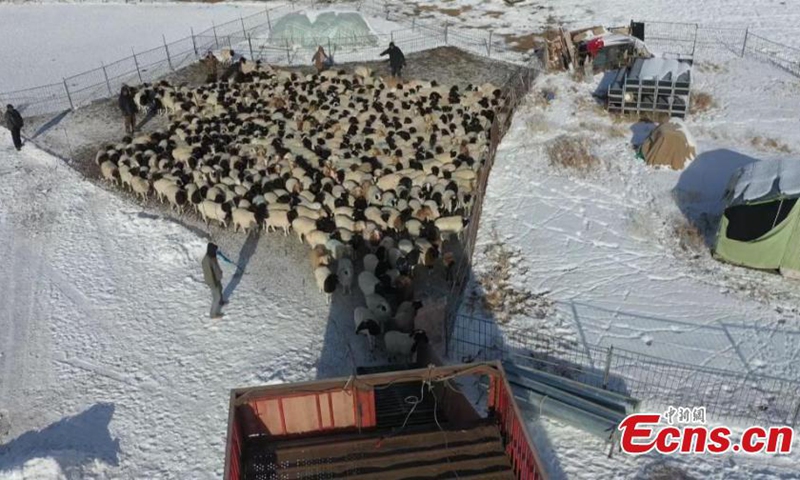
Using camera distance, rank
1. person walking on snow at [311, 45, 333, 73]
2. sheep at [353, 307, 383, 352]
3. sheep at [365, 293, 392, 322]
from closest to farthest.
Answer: sheep at [353, 307, 383, 352] → sheep at [365, 293, 392, 322] → person walking on snow at [311, 45, 333, 73]

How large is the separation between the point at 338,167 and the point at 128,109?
27.6ft

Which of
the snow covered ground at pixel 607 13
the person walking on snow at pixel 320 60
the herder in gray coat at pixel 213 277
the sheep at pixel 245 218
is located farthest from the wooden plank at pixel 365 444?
the snow covered ground at pixel 607 13

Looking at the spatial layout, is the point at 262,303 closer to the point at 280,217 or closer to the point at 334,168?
the point at 280,217

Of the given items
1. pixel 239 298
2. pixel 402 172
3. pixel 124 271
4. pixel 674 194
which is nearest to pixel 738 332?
pixel 674 194

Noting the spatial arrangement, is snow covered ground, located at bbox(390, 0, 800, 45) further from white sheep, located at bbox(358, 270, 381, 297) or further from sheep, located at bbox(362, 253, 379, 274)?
white sheep, located at bbox(358, 270, 381, 297)

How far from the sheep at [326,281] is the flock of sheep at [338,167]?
0.04 metres

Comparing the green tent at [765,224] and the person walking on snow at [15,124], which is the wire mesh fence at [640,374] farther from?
the person walking on snow at [15,124]

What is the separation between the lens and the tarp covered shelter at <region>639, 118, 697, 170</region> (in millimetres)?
19125

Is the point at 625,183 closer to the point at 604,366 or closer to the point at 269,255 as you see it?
the point at 604,366

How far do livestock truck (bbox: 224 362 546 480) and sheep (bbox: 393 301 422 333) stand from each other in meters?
3.50

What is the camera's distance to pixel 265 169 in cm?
1873

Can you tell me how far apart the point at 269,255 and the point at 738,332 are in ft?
34.9

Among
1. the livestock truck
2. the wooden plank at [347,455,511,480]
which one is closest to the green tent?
the livestock truck

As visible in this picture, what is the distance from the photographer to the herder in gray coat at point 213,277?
13672 mm
